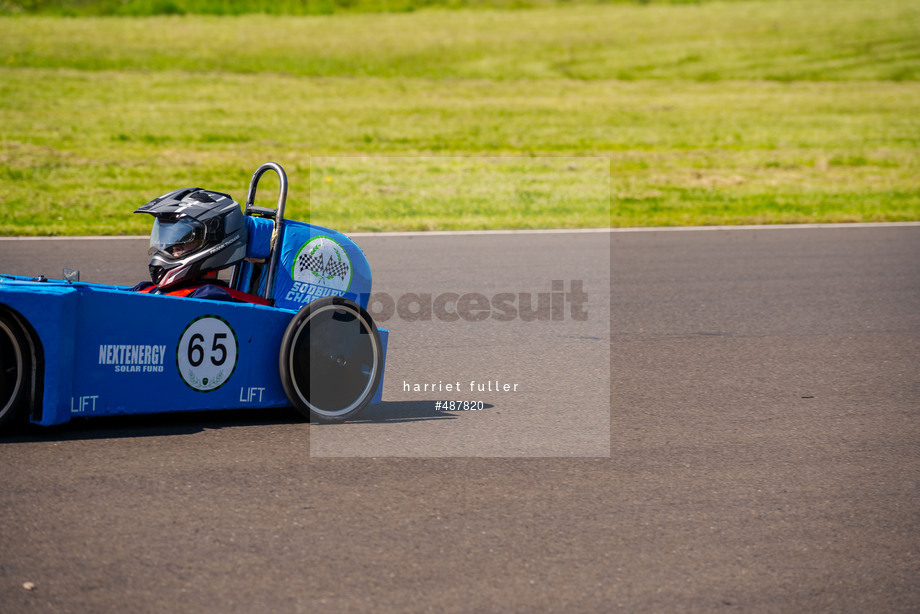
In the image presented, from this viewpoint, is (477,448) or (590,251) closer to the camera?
(477,448)

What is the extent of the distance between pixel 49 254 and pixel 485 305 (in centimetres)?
480

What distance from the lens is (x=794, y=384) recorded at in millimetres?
6586

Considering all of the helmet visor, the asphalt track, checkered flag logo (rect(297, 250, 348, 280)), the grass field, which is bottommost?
the asphalt track

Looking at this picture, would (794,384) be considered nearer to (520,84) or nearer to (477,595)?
(477,595)

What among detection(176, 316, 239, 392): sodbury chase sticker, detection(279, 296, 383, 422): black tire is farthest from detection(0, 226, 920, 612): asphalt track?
detection(176, 316, 239, 392): sodbury chase sticker

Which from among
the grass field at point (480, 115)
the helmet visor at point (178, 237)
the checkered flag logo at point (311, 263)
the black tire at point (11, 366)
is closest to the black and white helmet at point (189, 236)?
the helmet visor at point (178, 237)

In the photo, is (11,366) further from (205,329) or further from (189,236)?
(189,236)

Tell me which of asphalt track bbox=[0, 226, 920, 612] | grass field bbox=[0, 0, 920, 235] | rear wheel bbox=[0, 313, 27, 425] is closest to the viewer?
asphalt track bbox=[0, 226, 920, 612]

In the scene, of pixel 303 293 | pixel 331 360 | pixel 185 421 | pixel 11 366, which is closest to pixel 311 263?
pixel 303 293

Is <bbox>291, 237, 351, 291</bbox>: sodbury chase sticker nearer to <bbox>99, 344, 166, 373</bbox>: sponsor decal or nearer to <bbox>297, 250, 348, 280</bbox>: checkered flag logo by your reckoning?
<bbox>297, 250, 348, 280</bbox>: checkered flag logo

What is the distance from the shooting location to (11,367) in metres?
4.84

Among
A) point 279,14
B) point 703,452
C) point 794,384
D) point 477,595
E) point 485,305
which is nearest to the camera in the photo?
point 477,595

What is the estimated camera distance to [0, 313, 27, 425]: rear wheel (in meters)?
4.79

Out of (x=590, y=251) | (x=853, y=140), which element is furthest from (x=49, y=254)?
(x=853, y=140)
